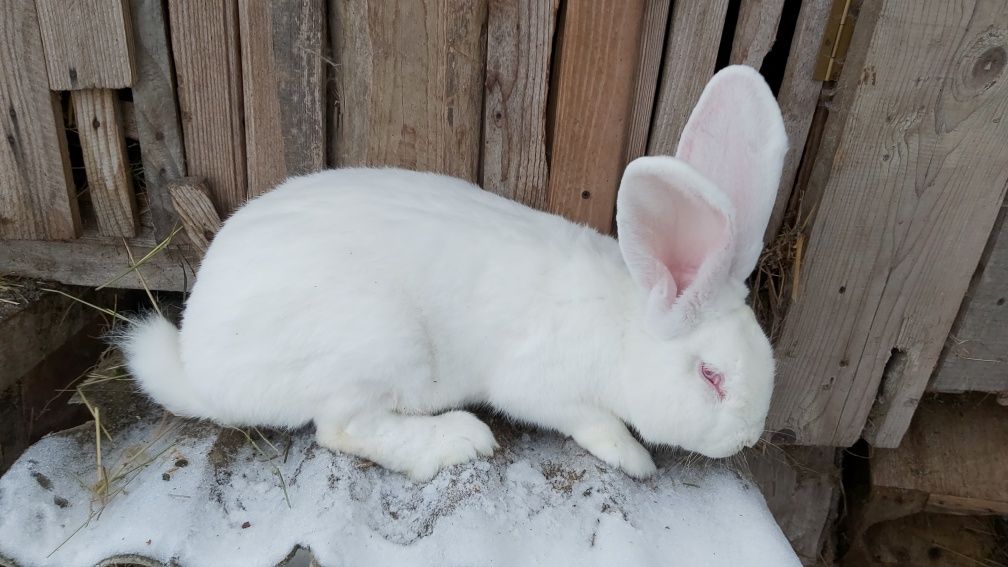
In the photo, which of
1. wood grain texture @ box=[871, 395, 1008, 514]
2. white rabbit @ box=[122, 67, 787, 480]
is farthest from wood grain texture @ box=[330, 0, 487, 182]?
wood grain texture @ box=[871, 395, 1008, 514]

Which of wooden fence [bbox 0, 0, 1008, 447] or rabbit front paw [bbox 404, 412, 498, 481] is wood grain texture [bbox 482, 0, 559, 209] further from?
rabbit front paw [bbox 404, 412, 498, 481]

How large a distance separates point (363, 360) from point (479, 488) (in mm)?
444

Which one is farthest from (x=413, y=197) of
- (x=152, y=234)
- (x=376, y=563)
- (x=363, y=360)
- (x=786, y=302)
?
(x=786, y=302)

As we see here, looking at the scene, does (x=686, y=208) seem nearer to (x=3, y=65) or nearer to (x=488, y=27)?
(x=488, y=27)

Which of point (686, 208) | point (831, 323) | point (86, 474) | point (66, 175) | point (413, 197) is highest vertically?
point (686, 208)

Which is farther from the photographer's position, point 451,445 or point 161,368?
point 161,368

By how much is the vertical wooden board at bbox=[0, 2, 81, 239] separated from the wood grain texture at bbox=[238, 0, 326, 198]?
0.62 m

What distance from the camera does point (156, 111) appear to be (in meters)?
2.34

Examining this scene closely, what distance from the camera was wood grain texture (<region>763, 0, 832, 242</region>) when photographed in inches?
82.7

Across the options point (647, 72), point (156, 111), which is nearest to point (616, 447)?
point (647, 72)

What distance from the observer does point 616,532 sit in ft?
5.89

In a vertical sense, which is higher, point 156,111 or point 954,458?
point 156,111

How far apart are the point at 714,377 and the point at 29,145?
7.38 ft

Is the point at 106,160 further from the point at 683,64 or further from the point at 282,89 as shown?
the point at 683,64
